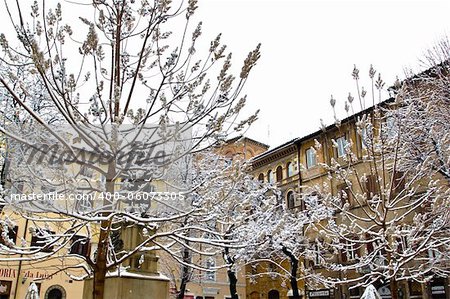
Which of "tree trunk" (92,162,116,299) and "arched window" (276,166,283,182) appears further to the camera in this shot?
"arched window" (276,166,283,182)

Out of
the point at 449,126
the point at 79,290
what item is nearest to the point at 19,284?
the point at 79,290

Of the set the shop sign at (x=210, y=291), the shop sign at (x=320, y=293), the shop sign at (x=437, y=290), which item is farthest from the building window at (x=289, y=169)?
the shop sign at (x=437, y=290)

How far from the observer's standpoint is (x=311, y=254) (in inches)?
779

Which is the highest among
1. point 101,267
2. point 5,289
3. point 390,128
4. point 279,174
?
point 279,174

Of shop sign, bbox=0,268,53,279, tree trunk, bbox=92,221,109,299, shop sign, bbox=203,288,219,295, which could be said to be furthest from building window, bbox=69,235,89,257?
shop sign, bbox=203,288,219,295

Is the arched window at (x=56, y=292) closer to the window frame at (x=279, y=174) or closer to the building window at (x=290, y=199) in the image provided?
the building window at (x=290, y=199)

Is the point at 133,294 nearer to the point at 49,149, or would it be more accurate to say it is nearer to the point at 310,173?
the point at 49,149

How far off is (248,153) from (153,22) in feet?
95.9

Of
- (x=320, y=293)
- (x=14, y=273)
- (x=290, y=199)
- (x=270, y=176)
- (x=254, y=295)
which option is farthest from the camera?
(x=270, y=176)

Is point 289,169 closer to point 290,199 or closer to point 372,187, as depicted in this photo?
point 290,199

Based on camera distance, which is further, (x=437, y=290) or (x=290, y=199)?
(x=290, y=199)

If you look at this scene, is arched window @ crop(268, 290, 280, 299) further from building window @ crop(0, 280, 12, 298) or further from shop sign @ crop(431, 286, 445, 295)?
building window @ crop(0, 280, 12, 298)

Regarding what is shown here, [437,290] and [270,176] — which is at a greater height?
[270,176]

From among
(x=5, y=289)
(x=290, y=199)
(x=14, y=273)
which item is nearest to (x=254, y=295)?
(x=290, y=199)
